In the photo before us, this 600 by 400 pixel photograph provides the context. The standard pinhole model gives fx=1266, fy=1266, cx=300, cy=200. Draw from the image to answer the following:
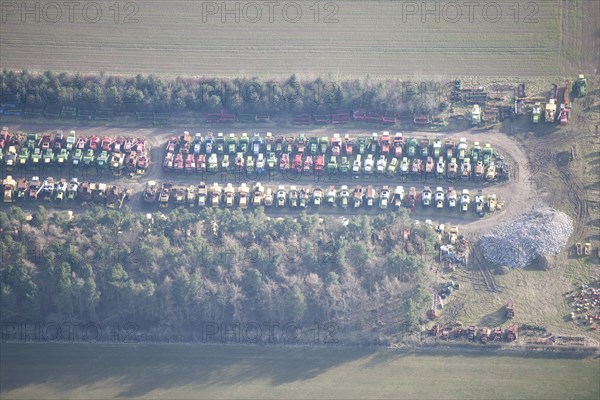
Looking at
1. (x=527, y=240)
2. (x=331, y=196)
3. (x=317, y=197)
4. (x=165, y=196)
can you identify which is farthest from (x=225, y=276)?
(x=527, y=240)

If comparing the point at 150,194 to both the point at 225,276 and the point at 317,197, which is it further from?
the point at 317,197

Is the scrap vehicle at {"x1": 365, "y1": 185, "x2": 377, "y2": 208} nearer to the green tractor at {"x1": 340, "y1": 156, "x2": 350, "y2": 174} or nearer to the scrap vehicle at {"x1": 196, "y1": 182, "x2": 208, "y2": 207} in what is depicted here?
the green tractor at {"x1": 340, "y1": 156, "x2": 350, "y2": 174}

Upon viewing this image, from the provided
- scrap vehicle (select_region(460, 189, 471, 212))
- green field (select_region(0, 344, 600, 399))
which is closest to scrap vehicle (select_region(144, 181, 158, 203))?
green field (select_region(0, 344, 600, 399))

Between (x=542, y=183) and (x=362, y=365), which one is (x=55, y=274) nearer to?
(x=362, y=365)

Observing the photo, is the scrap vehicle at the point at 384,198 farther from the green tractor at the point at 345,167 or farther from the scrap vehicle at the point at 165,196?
the scrap vehicle at the point at 165,196

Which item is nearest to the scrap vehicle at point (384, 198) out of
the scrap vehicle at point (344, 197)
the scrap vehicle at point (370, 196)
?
the scrap vehicle at point (370, 196)
